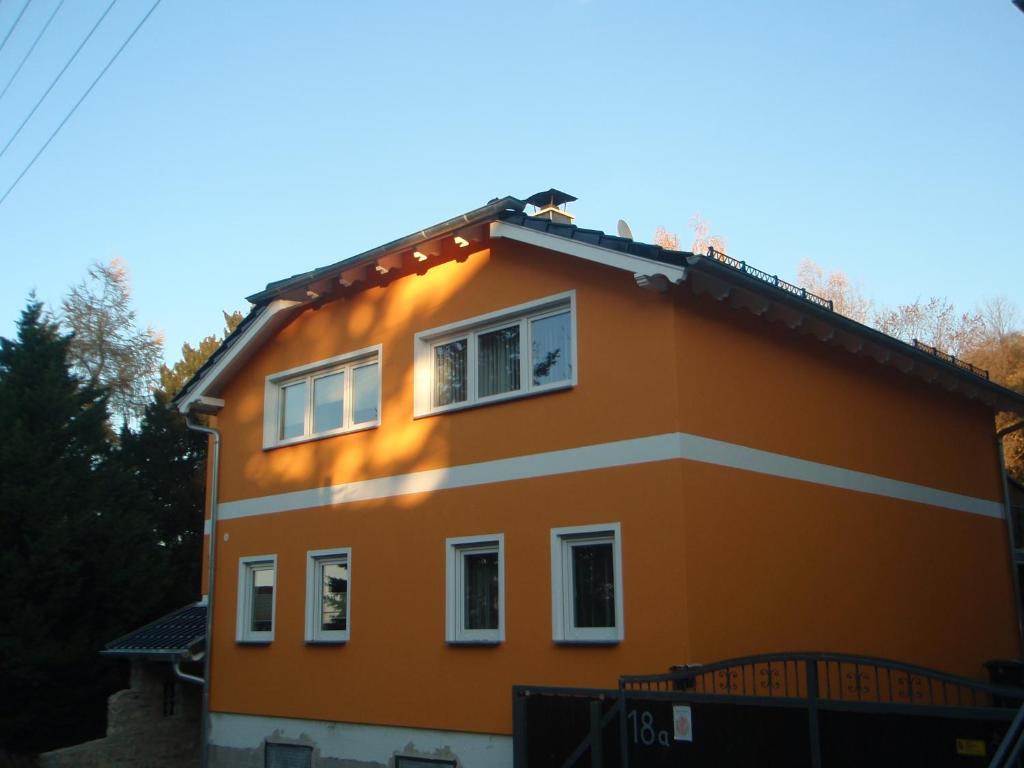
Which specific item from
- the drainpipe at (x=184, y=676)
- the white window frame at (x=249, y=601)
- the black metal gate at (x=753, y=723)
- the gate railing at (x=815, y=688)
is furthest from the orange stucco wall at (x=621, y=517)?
the black metal gate at (x=753, y=723)

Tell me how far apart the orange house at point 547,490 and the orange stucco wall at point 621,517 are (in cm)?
4

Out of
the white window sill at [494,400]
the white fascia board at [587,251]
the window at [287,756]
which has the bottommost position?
the window at [287,756]

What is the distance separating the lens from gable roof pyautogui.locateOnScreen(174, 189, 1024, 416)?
10.7m

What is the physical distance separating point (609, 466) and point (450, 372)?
3117 mm

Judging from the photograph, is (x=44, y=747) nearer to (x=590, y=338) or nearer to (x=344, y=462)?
(x=344, y=462)

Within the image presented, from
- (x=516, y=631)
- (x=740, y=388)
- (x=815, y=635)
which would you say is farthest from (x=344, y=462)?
(x=815, y=635)

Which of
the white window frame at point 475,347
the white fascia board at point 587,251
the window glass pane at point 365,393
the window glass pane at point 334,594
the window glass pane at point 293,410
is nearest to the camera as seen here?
the white fascia board at point 587,251

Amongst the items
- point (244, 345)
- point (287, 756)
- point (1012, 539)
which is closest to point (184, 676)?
point (287, 756)

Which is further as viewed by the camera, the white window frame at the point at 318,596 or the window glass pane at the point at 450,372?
the white window frame at the point at 318,596

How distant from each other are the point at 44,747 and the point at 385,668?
29.0 ft

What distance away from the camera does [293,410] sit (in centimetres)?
1585

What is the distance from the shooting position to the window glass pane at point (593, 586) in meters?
10.9

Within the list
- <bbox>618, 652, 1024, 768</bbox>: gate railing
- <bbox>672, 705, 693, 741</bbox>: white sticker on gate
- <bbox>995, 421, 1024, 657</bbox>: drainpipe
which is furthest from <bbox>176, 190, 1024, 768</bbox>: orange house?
<bbox>672, 705, 693, 741</bbox>: white sticker on gate

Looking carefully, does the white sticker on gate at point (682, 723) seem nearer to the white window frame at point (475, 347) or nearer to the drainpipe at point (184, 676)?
the white window frame at point (475, 347)
